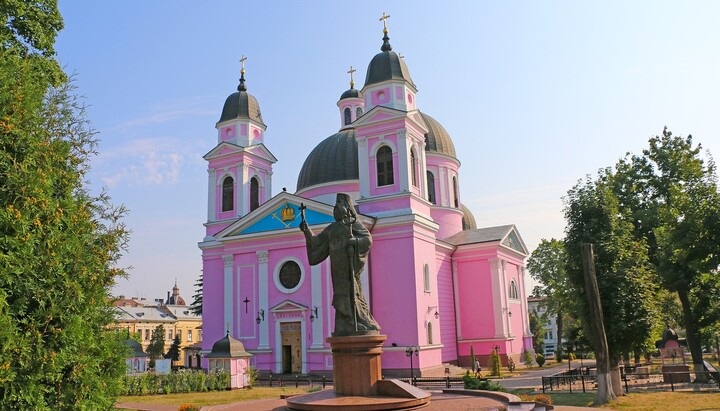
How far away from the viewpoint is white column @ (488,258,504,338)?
117 feet

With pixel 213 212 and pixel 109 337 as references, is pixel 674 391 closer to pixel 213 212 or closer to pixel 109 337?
pixel 109 337

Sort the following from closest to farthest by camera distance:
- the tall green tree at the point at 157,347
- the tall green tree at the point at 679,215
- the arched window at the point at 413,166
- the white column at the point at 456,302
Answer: the tall green tree at the point at 679,215 → the arched window at the point at 413,166 → the white column at the point at 456,302 → the tall green tree at the point at 157,347

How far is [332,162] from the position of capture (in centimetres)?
3759

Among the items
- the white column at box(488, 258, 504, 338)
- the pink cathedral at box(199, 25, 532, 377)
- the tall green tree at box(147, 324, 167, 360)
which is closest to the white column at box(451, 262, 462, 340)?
the pink cathedral at box(199, 25, 532, 377)

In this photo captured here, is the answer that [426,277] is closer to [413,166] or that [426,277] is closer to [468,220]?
[413,166]

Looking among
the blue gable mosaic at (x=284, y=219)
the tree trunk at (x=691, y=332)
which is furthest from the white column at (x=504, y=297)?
the blue gable mosaic at (x=284, y=219)

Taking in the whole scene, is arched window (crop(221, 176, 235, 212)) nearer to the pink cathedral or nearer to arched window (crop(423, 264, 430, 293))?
the pink cathedral

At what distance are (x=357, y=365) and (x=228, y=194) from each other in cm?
2797

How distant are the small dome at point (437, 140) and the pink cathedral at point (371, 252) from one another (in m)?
0.74

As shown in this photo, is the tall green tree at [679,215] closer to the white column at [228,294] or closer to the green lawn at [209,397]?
the green lawn at [209,397]

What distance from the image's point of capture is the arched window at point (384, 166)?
30959 mm

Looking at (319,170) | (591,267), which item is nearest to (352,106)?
(319,170)

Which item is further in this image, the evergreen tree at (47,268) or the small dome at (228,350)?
the small dome at (228,350)

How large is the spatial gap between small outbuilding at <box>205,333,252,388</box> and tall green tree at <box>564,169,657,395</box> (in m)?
14.6
